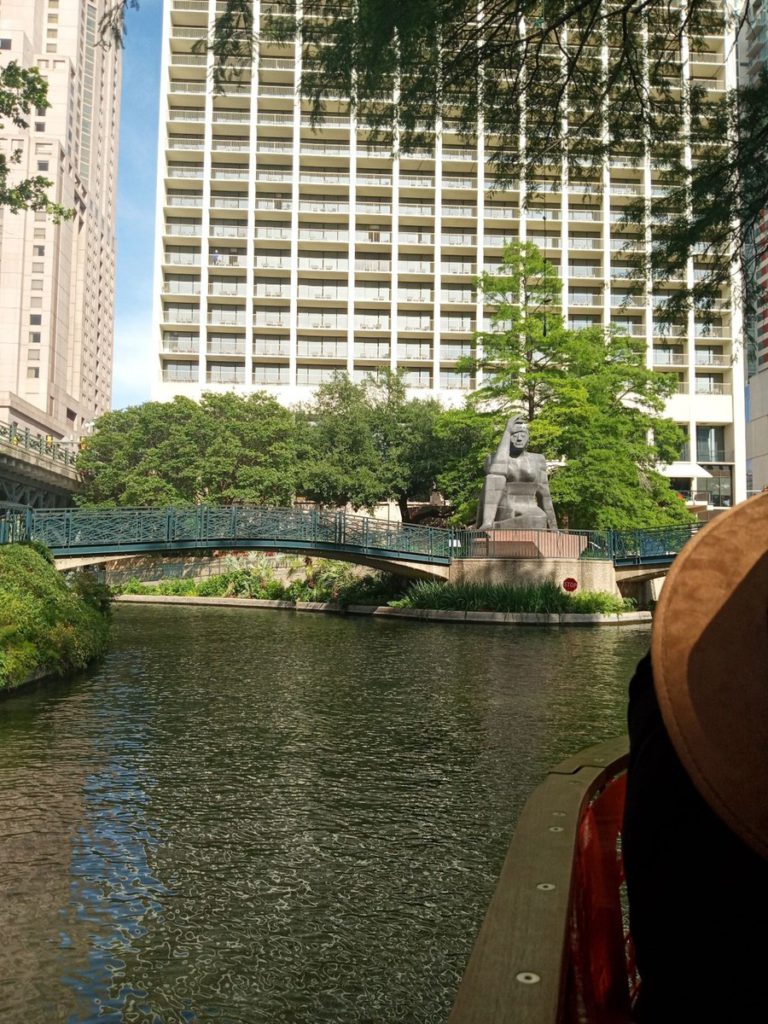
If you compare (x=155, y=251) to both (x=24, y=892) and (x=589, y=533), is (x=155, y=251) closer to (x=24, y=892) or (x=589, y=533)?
(x=589, y=533)

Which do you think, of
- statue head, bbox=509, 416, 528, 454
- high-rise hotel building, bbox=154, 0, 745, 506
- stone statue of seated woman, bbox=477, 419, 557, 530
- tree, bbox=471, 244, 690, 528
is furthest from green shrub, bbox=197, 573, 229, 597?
high-rise hotel building, bbox=154, 0, 745, 506

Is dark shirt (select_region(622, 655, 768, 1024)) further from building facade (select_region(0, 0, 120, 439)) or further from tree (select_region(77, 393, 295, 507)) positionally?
building facade (select_region(0, 0, 120, 439))

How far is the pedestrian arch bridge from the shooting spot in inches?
937

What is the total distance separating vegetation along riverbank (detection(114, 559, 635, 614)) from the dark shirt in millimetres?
21509

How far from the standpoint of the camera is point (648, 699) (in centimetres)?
90

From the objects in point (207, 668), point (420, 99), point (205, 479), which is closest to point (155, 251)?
point (205, 479)

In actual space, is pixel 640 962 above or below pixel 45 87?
below

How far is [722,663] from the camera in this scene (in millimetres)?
769

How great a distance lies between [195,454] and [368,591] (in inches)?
622

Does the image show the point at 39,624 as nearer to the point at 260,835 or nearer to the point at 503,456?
the point at 260,835

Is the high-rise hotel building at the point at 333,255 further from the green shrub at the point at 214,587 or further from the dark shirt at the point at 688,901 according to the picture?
the dark shirt at the point at 688,901

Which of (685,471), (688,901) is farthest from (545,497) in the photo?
(685,471)

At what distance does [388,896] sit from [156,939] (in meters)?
1.08

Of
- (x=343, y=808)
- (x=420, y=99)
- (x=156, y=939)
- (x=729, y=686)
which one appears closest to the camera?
(x=729, y=686)
